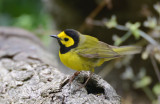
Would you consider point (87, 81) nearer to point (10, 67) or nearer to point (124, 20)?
point (10, 67)

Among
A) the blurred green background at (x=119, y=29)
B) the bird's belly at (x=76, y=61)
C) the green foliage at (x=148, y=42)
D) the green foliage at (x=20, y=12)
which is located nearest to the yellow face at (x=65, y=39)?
the bird's belly at (x=76, y=61)

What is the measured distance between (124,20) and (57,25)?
1.61 meters

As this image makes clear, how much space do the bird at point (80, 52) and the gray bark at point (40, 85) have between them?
0.34 ft

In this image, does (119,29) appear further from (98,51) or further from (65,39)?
(65,39)

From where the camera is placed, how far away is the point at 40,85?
7.23 feet

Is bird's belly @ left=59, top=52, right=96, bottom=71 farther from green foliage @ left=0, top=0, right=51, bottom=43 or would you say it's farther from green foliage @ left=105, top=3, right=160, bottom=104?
green foliage @ left=0, top=0, right=51, bottom=43

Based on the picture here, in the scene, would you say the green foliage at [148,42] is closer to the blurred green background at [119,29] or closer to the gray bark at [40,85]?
the blurred green background at [119,29]

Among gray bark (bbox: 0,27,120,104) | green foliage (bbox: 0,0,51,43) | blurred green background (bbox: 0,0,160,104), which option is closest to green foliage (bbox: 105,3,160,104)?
blurred green background (bbox: 0,0,160,104)

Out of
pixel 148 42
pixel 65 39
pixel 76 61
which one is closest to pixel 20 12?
A: pixel 148 42

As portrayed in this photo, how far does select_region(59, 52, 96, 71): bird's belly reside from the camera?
228cm

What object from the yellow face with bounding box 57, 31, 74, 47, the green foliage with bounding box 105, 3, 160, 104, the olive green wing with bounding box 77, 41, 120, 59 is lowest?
the green foliage with bounding box 105, 3, 160, 104

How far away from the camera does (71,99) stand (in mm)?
1876

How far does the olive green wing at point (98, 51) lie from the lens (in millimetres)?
2371

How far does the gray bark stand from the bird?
11cm
